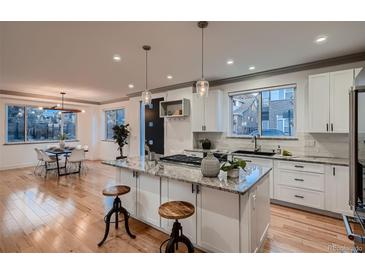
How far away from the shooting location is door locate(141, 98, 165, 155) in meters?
5.66

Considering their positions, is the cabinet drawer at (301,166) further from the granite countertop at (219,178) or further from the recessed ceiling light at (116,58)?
the recessed ceiling light at (116,58)

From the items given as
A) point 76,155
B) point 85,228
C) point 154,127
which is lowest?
point 85,228

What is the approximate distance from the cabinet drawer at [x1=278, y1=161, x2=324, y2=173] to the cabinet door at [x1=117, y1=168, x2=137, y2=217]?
8.54ft

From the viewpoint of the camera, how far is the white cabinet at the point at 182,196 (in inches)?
82.0

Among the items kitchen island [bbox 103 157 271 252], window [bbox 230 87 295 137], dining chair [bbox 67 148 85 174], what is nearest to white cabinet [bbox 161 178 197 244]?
kitchen island [bbox 103 157 271 252]

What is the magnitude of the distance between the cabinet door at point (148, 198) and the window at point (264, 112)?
285cm

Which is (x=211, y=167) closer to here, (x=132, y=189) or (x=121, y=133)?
(x=132, y=189)

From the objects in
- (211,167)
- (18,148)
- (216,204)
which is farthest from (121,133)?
(216,204)

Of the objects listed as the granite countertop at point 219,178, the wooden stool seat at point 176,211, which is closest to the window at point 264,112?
the granite countertop at point 219,178

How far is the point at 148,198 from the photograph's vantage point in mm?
2535

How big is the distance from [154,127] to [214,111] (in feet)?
7.05
